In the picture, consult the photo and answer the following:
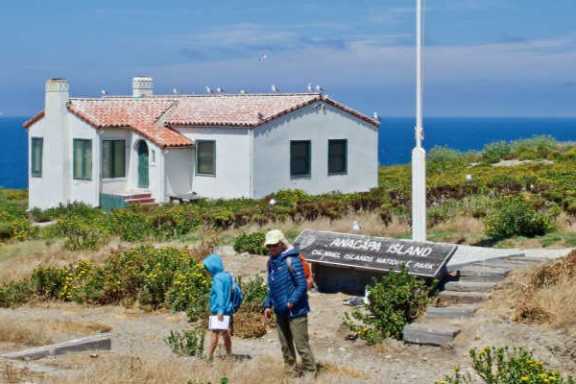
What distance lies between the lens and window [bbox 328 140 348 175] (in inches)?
1254

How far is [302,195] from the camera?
29469 millimetres

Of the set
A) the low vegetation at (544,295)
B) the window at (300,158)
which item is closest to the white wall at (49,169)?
the window at (300,158)

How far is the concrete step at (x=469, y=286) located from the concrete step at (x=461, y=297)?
16 cm

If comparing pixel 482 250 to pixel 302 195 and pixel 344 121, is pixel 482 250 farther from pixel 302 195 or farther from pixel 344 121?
pixel 344 121

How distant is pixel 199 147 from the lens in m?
31.8

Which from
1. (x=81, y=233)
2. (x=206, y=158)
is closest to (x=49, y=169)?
(x=206, y=158)

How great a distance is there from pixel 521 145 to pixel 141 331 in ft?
122

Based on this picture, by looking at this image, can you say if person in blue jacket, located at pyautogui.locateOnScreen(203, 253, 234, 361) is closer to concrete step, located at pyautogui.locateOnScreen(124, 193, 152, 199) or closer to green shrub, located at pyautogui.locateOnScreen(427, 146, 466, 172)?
concrete step, located at pyautogui.locateOnScreen(124, 193, 152, 199)

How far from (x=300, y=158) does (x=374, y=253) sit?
16.1 meters

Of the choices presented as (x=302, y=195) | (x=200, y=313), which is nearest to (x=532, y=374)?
(x=200, y=313)

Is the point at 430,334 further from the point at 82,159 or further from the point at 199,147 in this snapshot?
the point at 82,159

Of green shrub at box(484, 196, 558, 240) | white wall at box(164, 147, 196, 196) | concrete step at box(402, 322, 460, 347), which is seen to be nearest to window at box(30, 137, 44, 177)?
white wall at box(164, 147, 196, 196)

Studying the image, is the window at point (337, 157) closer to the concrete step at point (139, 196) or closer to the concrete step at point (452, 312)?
the concrete step at point (139, 196)

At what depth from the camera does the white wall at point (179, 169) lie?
31.3 metres
